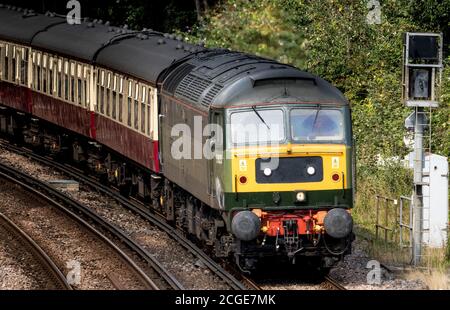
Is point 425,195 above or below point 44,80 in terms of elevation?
below

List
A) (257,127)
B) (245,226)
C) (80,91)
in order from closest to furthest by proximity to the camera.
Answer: (245,226), (257,127), (80,91)

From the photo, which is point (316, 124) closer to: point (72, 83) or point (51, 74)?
point (72, 83)

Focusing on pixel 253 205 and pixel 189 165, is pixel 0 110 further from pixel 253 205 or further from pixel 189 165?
pixel 253 205

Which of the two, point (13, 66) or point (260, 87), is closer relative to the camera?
point (260, 87)

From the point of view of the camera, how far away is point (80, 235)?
66.8 ft

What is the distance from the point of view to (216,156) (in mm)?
16547

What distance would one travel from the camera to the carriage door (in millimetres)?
16406

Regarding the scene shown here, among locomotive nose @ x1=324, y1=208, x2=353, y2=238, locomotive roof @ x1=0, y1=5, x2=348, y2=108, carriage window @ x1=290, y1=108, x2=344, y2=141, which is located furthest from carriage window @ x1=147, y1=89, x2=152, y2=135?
locomotive nose @ x1=324, y1=208, x2=353, y2=238

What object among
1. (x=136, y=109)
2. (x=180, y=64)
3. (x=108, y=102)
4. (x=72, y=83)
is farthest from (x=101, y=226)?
(x=72, y=83)

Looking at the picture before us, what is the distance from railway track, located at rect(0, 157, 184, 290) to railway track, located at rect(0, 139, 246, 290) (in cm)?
5

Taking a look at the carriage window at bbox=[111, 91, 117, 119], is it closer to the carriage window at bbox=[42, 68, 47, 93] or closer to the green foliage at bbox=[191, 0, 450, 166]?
the green foliage at bbox=[191, 0, 450, 166]

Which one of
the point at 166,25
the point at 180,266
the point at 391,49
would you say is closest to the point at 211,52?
the point at 180,266

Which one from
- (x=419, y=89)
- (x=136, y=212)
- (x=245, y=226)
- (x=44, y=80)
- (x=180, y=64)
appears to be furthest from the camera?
(x=44, y=80)

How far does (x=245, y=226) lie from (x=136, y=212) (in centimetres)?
718
